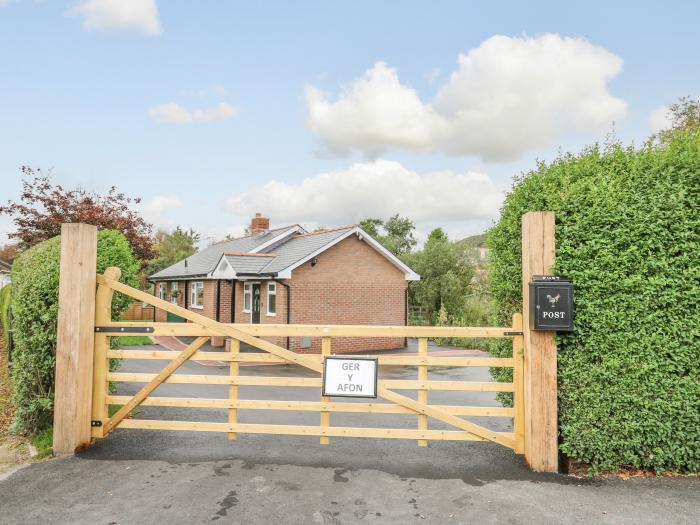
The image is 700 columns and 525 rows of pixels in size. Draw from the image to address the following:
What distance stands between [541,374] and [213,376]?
370 cm

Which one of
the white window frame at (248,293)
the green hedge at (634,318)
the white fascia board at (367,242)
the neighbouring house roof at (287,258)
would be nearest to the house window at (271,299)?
the neighbouring house roof at (287,258)

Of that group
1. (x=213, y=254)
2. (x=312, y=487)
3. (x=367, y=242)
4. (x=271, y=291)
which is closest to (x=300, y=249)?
(x=271, y=291)

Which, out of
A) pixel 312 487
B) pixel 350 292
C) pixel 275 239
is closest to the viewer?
pixel 312 487

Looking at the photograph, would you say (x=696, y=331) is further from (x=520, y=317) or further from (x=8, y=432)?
(x=8, y=432)

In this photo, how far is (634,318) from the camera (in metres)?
4.55

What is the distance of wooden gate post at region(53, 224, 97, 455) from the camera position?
16.9 ft

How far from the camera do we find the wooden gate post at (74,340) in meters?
5.16

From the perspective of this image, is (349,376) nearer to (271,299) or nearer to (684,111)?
(271,299)

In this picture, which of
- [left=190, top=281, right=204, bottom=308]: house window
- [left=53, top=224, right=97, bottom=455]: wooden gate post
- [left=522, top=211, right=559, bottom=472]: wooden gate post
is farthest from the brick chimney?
[left=522, top=211, right=559, bottom=472]: wooden gate post

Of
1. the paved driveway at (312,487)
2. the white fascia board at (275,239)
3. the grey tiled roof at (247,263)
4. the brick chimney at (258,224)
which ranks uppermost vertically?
the brick chimney at (258,224)

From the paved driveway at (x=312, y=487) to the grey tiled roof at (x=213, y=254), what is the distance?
1852 cm

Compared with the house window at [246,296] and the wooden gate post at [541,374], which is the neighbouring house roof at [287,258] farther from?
the wooden gate post at [541,374]

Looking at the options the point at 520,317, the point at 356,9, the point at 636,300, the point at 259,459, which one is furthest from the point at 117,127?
the point at 636,300

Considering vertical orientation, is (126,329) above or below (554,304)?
below
